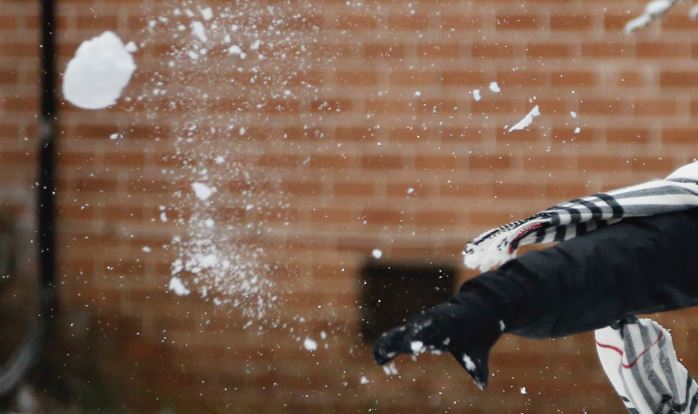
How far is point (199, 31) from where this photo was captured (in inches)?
168

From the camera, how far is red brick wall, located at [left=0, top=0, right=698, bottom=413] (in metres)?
4.12

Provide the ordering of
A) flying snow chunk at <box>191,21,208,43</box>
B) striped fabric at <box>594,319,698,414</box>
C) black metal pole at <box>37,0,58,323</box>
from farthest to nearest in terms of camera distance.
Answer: black metal pole at <box>37,0,58,323</box> < flying snow chunk at <box>191,21,208,43</box> < striped fabric at <box>594,319,698,414</box>

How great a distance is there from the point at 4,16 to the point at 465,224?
208cm

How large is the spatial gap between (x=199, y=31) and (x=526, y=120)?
134 centimetres

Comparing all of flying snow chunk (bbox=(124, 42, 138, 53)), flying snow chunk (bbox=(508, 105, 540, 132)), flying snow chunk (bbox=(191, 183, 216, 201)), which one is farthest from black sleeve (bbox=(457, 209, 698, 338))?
flying snow chunk (bbox=(124, 42, 138, 53))

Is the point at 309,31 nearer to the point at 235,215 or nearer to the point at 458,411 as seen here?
the point at 235,215

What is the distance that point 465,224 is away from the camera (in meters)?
4.20

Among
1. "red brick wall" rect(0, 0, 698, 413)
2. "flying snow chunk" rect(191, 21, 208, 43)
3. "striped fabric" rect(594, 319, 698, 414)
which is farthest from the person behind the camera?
"flying snow chunk" rect(191, 21, 208, 43)

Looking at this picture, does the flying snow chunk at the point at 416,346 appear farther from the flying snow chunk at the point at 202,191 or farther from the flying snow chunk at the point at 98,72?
Result: the flying snow chunk at the point at 98,72

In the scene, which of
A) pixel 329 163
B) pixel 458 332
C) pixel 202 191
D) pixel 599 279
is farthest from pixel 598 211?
pixel 202 191

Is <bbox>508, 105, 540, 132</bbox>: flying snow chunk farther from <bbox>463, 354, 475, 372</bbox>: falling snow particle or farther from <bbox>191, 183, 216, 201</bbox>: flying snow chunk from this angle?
<bbox>463, 354, 475, 372</bbox>: falling snow particle

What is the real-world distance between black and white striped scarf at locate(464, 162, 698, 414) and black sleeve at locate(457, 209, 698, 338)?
0.11 ft

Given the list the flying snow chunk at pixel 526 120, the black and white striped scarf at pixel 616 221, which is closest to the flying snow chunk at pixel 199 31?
the flying snow chunk at pixel 526 120

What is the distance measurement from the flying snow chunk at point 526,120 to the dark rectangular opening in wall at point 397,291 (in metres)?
0.60
